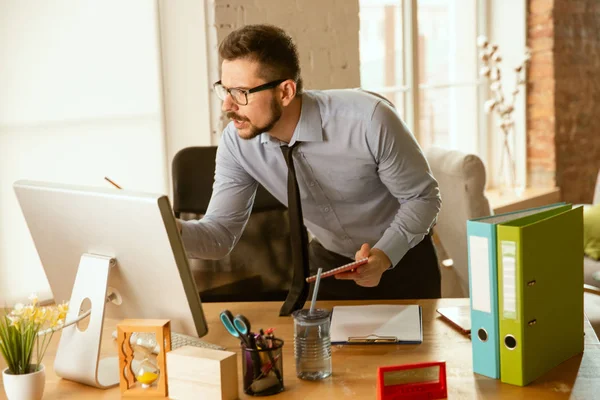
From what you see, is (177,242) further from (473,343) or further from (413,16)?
(413,16)

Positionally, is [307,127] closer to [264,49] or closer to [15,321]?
[264,49]

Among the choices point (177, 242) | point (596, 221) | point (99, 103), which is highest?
point (99, 103)

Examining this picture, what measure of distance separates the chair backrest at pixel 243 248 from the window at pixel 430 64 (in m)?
1.95

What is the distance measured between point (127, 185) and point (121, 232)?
183 centimetres

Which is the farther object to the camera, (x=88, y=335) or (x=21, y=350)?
(x=88, y=335)

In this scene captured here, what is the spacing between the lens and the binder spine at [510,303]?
138cm

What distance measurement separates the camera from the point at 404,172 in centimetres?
219

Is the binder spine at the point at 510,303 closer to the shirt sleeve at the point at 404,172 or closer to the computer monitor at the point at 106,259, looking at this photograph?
the computer monitor at the point at 106,259

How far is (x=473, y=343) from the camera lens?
1.47 metres

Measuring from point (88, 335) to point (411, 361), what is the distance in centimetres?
62

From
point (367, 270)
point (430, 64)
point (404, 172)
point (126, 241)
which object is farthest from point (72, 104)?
point (430, 64)

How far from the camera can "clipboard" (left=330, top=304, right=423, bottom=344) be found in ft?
5.40

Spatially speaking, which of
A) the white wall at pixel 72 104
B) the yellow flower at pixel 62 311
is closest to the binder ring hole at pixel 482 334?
the yellow flower at pixel 62 311

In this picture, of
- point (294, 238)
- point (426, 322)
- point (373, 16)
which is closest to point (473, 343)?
point (426, 322)
